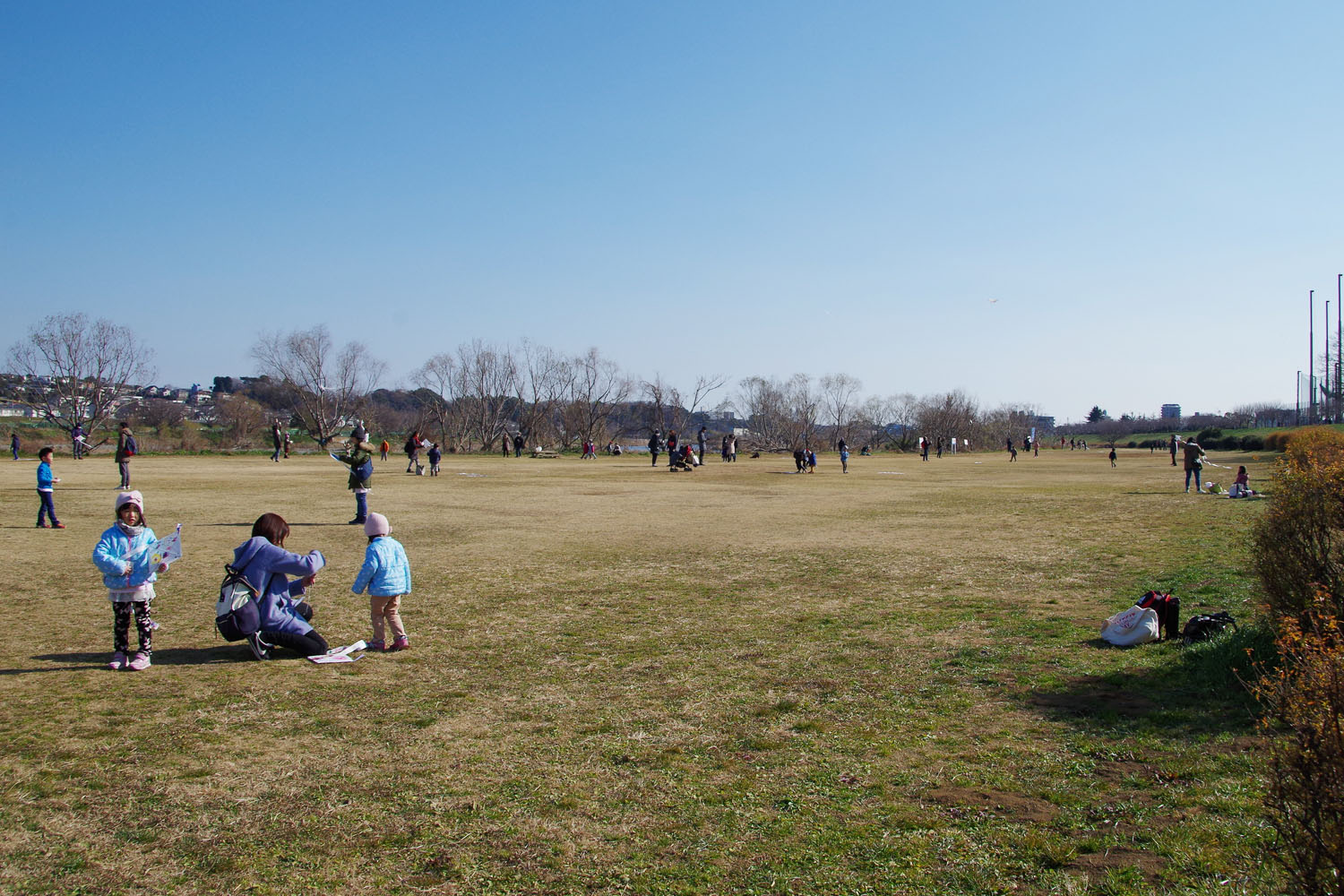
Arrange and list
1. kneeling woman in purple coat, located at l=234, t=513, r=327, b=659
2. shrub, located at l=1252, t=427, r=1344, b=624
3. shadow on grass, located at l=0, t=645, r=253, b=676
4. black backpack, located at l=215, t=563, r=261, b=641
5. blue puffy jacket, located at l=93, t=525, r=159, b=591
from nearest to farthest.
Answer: shrub, located at l=1252, t=427, r=1344, b=624 < blue puffy jacket, located at l=93, t=525, r=159, b=591 < shadow on grass, located at l=0, t=645, r=253, b=676 < black backpack, located at l=215, t=563, r=261, b=641 < kneeling woman in purple coat, located at l=234, t=513, r=327, b=659

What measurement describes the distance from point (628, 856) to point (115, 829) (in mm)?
2586

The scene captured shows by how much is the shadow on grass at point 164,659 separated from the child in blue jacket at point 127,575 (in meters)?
0.21

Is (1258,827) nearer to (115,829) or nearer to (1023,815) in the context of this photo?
(1023,815)

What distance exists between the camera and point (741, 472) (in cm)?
3931

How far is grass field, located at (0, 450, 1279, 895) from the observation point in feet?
12.4

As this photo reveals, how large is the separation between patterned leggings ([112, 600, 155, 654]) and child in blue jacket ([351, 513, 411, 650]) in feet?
5.71

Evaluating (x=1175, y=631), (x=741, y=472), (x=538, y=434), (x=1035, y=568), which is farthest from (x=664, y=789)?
(x=538, y=434)

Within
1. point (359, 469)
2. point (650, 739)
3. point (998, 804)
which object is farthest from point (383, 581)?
point (359, 469)

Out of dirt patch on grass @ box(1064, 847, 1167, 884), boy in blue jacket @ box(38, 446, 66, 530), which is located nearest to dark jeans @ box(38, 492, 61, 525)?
boy in blue jacket @ box(38, 446, 66, 530)

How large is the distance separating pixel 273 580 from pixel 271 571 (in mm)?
159

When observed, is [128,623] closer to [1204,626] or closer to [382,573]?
[382,573]

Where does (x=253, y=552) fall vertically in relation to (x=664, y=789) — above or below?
above

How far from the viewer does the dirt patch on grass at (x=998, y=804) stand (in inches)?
166

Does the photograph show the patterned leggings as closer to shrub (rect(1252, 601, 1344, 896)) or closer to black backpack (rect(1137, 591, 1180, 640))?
shrub (rect(1252, 601, 1344, 896))
